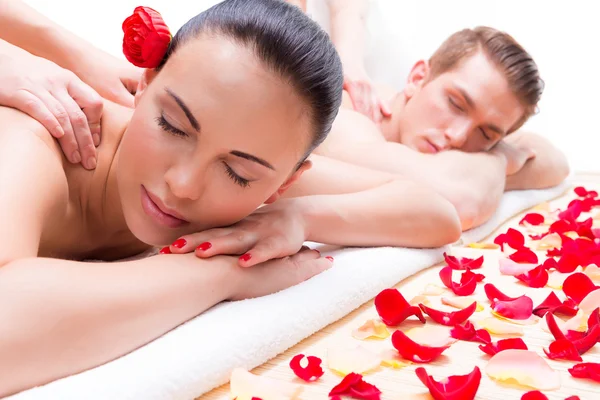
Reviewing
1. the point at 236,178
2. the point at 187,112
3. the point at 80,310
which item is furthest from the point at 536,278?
the point at 80,310

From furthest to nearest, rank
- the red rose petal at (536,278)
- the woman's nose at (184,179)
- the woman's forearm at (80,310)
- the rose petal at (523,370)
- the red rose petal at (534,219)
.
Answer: the red rose petal at (534,219)
the red rose petal at (536,278)
the woman's nose at (184,179)
the rose petal at (523,370)
the woman's forearm at (80,310)

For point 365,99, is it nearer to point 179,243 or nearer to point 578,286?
point 578,286

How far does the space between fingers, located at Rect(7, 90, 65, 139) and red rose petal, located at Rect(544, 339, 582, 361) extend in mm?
848

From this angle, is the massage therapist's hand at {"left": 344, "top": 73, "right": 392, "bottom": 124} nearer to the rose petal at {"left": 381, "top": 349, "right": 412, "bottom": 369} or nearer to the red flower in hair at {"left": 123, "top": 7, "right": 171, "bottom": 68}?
the red flower in hair at {"left": 123, "top": 7, "right": 171, "bottom": 68}

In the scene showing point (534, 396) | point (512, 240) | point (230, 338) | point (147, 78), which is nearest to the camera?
point (534, 396)

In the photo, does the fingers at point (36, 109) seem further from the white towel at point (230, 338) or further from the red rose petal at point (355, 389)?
the red rose petal at point (355, 389)

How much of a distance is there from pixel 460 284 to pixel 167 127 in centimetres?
65

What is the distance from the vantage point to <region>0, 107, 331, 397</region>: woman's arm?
2.56ft

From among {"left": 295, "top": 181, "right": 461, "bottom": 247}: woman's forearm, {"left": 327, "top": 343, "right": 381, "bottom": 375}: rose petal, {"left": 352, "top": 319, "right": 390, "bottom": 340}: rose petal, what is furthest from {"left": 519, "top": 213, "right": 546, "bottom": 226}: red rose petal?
{"left": 327, "top": 343, "right": 381, "bottom": 375}: rose petal

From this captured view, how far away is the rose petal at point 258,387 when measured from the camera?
840 mm

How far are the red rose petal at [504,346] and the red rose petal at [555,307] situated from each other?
→ 180 mm

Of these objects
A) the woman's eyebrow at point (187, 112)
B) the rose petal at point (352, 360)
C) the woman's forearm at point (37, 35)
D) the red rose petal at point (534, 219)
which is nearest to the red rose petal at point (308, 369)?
the rose petal at point (352, 360)

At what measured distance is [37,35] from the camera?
159 cm

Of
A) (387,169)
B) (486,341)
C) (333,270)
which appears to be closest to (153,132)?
(333,270)
